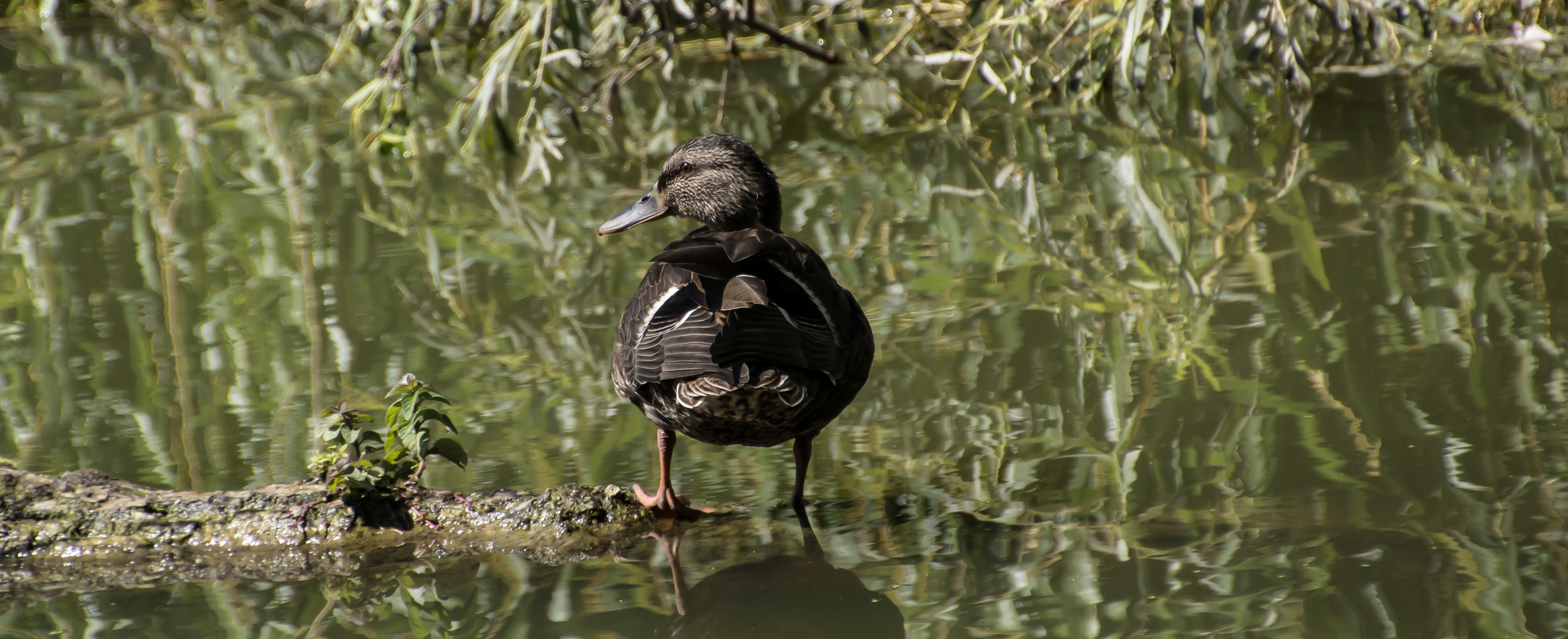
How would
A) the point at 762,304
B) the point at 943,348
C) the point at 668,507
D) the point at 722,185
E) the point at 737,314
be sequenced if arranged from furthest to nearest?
the point at 943,348
the point at 722,185
the point at 668,507
the point at 737,314
the point at 762,304

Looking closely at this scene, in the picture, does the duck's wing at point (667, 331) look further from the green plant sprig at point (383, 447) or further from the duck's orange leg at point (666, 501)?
the green plant sprig at point (383, 447)

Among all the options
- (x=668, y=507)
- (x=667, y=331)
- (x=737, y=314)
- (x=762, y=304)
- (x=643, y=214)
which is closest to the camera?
(x=762, y=304)

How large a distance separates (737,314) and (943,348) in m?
2.00

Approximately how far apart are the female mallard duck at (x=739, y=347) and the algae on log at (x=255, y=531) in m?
0.33

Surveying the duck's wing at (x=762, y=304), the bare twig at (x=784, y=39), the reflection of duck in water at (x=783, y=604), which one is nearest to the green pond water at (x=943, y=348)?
the reflection of duck in water at (x=783, y=604)

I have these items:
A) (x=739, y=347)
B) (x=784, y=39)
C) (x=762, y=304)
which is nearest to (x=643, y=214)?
(x=739, y=347)

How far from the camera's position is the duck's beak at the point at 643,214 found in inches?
174

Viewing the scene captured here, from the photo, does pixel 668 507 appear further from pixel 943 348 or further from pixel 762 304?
pixel 943 348

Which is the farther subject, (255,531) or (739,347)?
(255,531)

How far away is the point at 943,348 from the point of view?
486 centimetres

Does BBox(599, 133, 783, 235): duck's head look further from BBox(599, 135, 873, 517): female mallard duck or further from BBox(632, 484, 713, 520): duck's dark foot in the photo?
BBox(632, 484, 713, 520): duck's dark foot

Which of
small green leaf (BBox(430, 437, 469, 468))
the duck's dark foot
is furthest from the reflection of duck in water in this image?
small green leaf (BBox(430, 437, 469, 468))

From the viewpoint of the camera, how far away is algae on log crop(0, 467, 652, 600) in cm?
327

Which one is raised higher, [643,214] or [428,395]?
[643,214]
